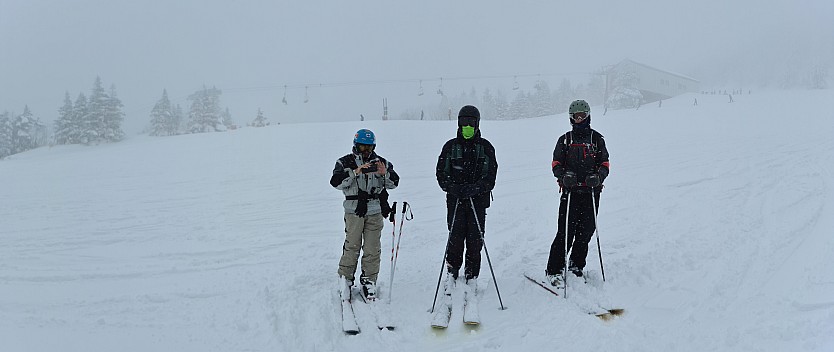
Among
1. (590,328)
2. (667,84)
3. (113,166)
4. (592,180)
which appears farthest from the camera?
(667,84)

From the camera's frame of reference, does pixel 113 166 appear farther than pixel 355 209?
Yes

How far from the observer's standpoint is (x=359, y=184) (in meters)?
5.04

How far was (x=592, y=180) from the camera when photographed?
501cm

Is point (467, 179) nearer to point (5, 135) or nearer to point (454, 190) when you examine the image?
point (454, 190)

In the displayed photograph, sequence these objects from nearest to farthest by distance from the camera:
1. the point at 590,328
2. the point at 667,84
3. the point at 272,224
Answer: the point at 590,328 < the point at 272,224 < the point at 667,84

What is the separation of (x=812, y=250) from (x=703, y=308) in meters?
2.80

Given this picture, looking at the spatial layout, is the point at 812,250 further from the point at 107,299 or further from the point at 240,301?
the point at 107,299

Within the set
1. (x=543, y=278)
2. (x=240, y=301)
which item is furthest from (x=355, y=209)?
(x=543, y=278)

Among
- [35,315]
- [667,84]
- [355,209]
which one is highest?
[667,84]

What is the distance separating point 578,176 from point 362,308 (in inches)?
115

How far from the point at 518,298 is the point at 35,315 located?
5609mm

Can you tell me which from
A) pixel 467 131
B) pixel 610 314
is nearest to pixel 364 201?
pixel 467 131

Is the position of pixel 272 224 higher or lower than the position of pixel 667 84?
lower

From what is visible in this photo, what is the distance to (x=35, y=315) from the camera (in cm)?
513
